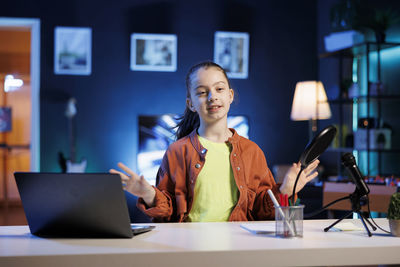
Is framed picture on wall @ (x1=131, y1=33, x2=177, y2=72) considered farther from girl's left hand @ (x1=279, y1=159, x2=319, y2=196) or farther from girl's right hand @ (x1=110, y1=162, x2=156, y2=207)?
girl's left hand @ (x1=279, y1=159, x2=319, y2=196)

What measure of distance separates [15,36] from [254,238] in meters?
7.13

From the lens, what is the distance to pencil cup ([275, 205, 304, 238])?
120 cm

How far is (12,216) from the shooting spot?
20.5 ft

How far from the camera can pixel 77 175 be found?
115 cm

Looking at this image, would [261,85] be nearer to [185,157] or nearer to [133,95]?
[133,95]

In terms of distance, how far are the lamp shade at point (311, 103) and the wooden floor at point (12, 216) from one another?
3160 mm

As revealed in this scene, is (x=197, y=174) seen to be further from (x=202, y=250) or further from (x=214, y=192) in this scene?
(x=202, y=250)

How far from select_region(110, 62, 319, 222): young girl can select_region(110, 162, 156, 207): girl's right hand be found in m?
0.08

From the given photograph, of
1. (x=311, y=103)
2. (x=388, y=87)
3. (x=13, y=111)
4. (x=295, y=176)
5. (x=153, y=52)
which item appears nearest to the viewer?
(x=295, y=176)

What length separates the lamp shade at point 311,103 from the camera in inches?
197

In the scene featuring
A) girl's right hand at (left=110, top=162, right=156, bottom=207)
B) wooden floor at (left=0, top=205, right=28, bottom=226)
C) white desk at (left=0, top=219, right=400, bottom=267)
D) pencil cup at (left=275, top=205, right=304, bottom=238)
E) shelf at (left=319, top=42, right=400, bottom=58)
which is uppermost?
shelf at (left=319, top=42, right=400, bottom=58)

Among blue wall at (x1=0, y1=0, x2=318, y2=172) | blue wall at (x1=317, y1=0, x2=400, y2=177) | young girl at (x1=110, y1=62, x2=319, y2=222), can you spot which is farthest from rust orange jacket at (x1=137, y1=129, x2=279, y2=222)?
blue wall at (x1=0, y1=0, x2=318, y2=172)

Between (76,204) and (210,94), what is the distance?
0.76 m

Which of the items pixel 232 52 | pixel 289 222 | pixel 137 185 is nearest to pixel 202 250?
pixel 289 222
